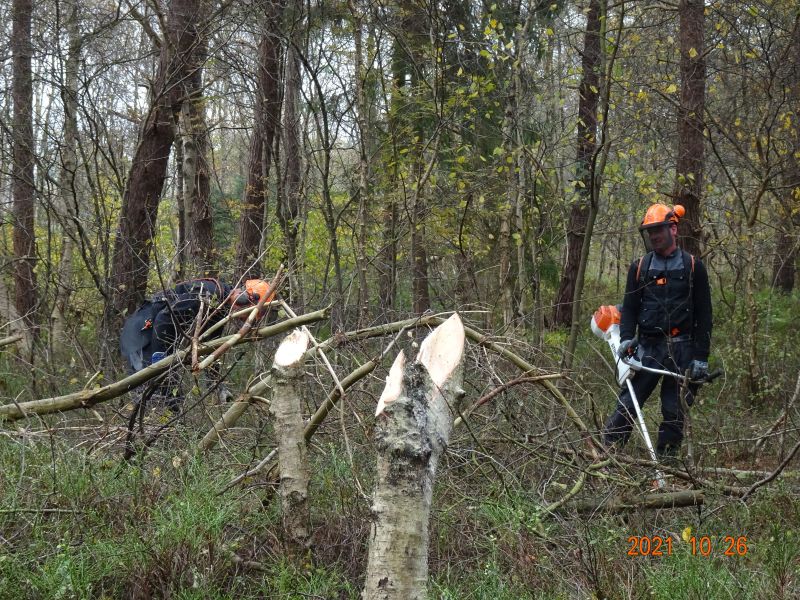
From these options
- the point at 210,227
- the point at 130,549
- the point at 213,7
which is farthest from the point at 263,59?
the point at 130,549

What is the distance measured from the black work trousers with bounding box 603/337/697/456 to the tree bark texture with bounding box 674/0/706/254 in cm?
234

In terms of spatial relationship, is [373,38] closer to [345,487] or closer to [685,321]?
[685,321]

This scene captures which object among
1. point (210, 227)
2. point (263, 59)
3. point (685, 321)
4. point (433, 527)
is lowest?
point (433, 527)

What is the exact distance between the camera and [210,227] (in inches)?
374

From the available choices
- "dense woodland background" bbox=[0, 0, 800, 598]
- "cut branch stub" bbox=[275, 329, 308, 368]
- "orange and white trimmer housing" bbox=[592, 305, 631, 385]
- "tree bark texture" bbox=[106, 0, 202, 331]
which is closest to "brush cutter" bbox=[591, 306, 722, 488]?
"orange and white trimmer housing" bbox=[592, 305, 631, 385]

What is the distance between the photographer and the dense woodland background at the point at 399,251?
3.47m

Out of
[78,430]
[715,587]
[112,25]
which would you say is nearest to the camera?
[715,587]

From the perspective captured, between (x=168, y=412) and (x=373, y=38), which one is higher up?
(x=373, y=38)

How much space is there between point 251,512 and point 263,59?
267 inches

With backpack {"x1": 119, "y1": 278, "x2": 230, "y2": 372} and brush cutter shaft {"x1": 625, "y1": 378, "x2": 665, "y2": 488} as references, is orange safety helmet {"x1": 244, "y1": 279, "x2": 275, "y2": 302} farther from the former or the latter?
brush cutter shaft {"x1": 625, "y1": 378, "x2": 665, "y2": 488}

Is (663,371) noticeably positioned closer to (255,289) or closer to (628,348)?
(628,348)

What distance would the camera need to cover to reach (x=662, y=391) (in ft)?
17.3

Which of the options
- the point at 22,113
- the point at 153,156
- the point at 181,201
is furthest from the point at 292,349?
the point at 22,113

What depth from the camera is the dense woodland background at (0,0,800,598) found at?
347 cm
